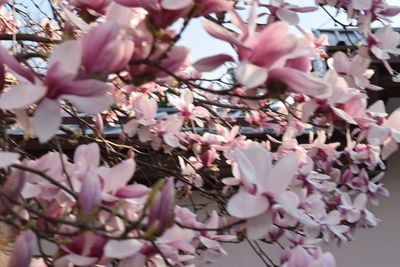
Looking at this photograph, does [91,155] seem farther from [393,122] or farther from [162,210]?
[393,122]

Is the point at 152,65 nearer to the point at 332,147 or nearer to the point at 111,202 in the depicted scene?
the point at 111,202

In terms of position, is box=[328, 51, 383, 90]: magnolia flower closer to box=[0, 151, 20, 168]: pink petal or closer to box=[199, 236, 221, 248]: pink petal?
box=[199, 236, 221, 248]: pink petal

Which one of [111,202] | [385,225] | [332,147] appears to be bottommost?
[385,225]

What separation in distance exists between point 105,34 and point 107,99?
67mm

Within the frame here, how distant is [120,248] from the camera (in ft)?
1.97

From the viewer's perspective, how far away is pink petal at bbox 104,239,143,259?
23.2 inches

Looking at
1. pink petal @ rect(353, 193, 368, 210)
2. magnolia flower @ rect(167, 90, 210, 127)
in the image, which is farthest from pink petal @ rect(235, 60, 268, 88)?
pink petal @ rect(353, 193, 368, 210)

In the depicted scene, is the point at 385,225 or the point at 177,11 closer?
the point at 177,11

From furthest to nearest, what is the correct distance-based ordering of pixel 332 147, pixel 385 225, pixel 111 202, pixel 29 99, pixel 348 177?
pixel 385 225 < pixel 348 177 < pixel 332 147 < pixel 111 202 < pixel 29 99

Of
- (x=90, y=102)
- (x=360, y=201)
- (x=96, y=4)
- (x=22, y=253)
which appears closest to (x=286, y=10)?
(x=96, y=4)

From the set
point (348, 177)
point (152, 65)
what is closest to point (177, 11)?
point (152, 65)

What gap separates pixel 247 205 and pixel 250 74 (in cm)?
14

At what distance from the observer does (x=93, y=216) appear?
60 centimetres

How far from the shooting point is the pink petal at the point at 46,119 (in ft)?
1.85
